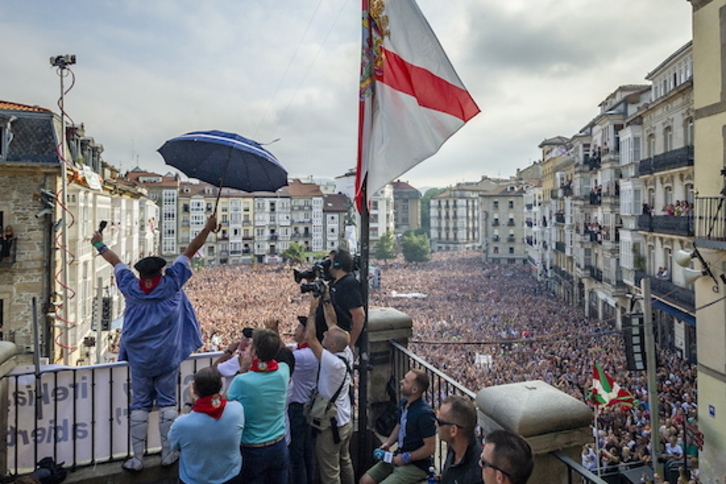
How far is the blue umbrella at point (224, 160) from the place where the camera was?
19.1 ft

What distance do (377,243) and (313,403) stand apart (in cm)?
9583

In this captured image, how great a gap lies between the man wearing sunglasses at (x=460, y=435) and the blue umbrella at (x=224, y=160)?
3.56 m

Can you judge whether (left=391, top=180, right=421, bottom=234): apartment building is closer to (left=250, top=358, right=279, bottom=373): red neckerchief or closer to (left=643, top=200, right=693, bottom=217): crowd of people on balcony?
(left=643, top=200, right=693, bottom=217): crowd of people on balcony

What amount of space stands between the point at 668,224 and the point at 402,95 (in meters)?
25.7

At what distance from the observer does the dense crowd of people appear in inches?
622

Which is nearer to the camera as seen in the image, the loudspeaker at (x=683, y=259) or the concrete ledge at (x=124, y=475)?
the concrete ledge at (x=124, y=475)

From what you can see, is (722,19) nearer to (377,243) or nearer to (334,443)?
(334,443)

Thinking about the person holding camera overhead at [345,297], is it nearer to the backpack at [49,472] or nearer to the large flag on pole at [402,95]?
the large flag on pole at [402,95]

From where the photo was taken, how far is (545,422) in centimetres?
325

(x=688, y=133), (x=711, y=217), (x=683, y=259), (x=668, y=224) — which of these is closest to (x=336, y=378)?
(x=683, y=259)

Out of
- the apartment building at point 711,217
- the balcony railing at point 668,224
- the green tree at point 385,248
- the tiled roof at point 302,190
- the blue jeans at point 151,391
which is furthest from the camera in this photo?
the tiled roof at point 302,190

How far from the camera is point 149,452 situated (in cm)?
543

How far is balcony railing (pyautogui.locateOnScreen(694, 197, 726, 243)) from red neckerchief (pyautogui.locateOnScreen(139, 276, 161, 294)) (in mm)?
14872

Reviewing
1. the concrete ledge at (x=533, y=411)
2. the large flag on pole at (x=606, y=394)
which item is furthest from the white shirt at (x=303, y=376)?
the large flag on pole at (x=606, y=394)
